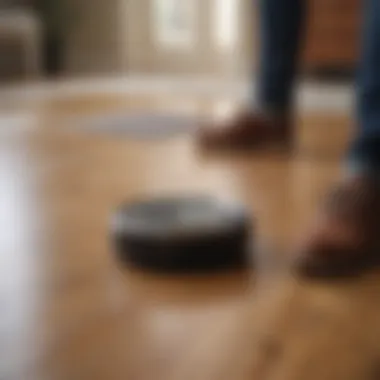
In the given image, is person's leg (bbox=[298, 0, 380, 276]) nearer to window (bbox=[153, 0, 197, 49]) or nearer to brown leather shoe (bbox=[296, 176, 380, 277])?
brown leather shoe (bbox=[296, 176, 380, 277])

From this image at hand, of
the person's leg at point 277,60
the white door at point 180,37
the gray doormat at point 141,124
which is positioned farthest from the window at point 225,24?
the person's leg at point 277,60

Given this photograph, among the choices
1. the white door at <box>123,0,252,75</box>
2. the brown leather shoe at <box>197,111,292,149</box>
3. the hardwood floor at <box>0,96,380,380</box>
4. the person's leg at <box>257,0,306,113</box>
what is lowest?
the white door at <box>123,0,252,75</box>

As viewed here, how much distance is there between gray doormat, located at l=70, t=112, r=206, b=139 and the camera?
218 centimetres

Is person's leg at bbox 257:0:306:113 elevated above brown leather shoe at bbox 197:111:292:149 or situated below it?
above

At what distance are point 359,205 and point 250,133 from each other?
84 cm

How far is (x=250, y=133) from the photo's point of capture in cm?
188

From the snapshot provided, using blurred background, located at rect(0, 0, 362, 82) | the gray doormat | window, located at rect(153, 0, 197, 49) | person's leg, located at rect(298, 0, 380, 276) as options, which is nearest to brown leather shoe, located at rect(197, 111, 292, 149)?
the gray doormat

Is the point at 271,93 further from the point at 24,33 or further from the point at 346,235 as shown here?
the point at 24,33

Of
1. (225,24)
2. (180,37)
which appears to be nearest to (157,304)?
(225,24)

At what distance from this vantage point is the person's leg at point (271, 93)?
1869mm

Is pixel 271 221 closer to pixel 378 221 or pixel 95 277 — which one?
pixel 378 221

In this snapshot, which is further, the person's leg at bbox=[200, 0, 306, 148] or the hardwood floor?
the person's leg at bbox=[200, 0, 306, 148]

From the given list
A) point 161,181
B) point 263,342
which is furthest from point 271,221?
point 263,342

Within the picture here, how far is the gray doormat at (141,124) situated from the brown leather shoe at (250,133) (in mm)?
219
